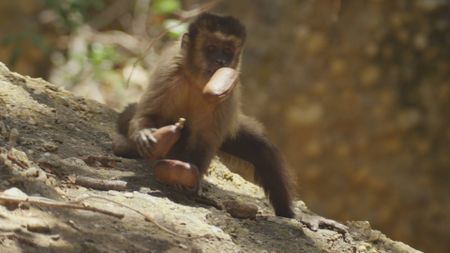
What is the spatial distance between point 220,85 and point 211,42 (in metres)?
0.60

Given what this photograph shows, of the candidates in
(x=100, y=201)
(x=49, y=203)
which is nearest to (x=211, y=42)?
(x=100, y=201)

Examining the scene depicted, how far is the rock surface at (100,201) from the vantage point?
11.0 feet

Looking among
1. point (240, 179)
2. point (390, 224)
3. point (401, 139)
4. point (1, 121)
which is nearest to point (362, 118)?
point (401, 139)

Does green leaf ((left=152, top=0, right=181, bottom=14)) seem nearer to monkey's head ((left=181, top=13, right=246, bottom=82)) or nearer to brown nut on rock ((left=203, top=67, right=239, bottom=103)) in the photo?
monkey's head ((left=181, top=13, right=246, bottom=82))

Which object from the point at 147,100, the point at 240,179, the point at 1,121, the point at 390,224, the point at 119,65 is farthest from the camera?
the point at 119,65

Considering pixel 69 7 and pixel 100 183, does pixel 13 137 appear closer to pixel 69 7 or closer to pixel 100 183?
pixel 100 183

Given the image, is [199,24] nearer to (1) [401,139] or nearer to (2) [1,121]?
(2) [1,121]

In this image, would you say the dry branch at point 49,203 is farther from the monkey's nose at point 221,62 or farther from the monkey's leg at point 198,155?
the monkey's nose at point 221,62

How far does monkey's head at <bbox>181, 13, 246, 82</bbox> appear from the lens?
492cm

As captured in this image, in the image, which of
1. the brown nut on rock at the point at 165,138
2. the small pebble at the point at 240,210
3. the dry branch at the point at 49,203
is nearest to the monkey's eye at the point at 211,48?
the brown nut on rock at the point at 165,138

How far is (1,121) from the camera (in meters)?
4.25

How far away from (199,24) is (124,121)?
2.22 feet

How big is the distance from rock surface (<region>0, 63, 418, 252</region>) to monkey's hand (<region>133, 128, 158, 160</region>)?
0.11m

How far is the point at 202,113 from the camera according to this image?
15.8 feet
